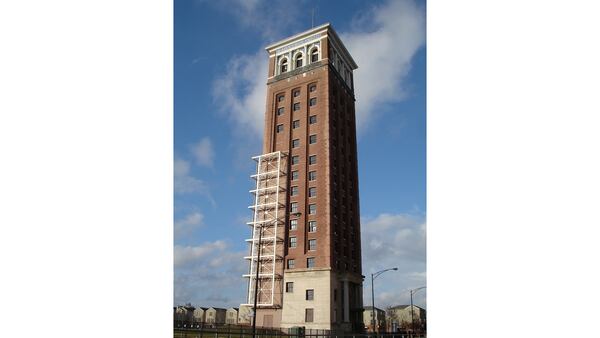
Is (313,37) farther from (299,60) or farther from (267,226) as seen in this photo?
(267,226)

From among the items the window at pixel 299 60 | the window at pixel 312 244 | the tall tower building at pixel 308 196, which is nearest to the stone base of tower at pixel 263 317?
the tall tower building at pixel 308 196

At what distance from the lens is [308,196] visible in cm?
5562

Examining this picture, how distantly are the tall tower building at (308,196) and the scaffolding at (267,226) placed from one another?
127mm

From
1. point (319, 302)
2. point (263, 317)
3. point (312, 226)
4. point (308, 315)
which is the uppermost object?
point (312, 226)

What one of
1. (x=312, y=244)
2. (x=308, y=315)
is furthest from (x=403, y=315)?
(x=308, y=315)

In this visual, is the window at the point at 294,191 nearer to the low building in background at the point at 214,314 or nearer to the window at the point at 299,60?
the window at the point at 299,60

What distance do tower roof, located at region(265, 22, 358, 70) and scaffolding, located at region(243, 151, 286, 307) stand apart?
732 inches

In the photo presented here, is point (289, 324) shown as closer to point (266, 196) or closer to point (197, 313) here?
point (266, 196)

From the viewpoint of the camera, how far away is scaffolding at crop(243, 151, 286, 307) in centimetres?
5284

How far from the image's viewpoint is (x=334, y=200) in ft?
183

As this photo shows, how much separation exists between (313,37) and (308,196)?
24.5m

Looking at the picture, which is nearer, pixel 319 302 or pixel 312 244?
pixel 319 302

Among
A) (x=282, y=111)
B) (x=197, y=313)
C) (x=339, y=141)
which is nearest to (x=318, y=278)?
(x=339, y=141)

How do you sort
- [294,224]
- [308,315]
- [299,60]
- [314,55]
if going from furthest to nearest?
[299,60] < [314,55] < [294,224] < [308,315]
